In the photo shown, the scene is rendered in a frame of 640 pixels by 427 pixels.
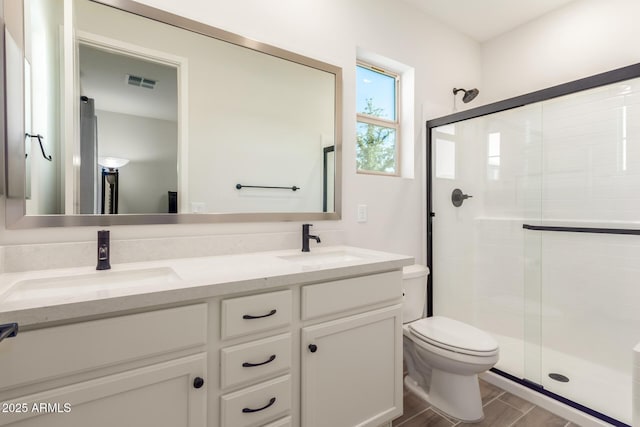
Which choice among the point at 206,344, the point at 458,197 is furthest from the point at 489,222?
the point at 206,344

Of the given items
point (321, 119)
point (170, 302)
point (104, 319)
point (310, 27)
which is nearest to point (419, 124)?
point (321, 119)

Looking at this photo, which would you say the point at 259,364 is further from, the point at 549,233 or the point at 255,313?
the point at 549,233

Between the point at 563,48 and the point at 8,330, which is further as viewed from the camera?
the point at 563,48

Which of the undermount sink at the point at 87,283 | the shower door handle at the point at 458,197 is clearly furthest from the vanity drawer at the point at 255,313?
the shower door handle at the point at 458,197

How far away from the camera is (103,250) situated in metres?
1.21

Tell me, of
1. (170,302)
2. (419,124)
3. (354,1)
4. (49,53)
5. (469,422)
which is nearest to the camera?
(170,302)

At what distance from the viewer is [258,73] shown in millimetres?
1679

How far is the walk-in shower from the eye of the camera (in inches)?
73.6

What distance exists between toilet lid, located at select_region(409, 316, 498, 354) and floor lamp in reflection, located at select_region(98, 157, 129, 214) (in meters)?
1.66

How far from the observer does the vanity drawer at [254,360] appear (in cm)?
102

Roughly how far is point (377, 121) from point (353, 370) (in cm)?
167

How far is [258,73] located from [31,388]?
154 cm

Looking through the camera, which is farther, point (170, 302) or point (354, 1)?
point (354, 1)

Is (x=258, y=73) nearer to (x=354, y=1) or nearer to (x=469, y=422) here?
(x=354, y=1)
